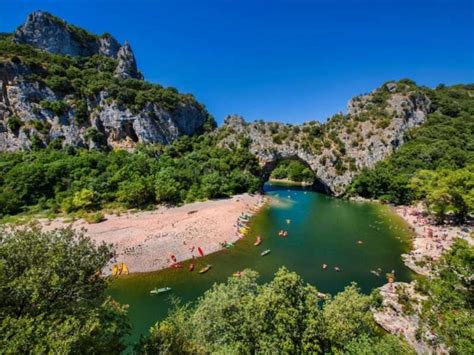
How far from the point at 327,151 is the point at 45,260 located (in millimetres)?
65963

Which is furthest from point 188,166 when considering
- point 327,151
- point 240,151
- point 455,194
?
point 455,194

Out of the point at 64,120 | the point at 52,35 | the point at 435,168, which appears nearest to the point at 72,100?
the point at 64,120

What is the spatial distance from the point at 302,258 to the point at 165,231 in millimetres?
17651

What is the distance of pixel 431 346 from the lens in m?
12.1

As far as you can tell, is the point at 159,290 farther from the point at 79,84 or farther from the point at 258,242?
the point at 79,84

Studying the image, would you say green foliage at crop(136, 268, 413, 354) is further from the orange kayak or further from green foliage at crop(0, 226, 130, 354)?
the orange kayak

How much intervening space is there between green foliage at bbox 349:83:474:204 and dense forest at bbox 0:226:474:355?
40.4m

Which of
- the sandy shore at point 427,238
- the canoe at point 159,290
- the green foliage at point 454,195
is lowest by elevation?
the canoe at point 159,290

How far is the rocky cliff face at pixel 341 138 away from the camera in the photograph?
63.5 meters

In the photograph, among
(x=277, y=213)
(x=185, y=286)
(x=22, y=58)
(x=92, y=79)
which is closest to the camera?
(x=185, y=286)

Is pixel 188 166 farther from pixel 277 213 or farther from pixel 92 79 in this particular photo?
pixel 92 79

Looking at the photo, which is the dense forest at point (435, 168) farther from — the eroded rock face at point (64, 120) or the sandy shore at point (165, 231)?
the eroded rock face at point (64, 120)

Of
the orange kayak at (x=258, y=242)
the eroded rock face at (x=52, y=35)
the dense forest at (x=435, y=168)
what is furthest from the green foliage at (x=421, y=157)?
the eroded rock face at (x=52, y=35)

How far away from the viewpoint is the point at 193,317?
484 inches
